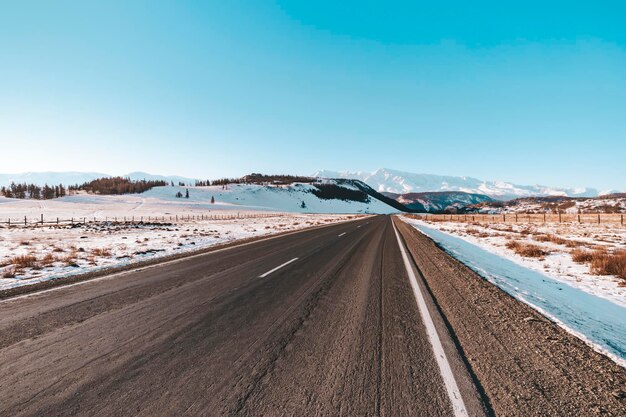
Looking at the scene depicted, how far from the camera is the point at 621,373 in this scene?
328 cm

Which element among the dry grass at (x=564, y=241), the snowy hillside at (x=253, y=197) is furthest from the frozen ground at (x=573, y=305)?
the snowy hillside at (x=253, y=197)

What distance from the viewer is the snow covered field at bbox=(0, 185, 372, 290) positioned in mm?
10516

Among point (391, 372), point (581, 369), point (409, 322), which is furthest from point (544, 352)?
point (391, 372)

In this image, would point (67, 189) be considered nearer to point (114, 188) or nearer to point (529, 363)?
point (114, 188)

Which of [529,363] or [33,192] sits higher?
[33,192]

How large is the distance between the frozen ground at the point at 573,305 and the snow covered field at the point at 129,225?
11375 millimetres

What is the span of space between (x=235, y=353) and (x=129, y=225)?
4009 cm

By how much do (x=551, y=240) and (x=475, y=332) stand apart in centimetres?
1786

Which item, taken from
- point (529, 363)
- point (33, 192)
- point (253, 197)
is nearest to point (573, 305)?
point (529, 363)

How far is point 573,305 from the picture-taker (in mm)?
6168

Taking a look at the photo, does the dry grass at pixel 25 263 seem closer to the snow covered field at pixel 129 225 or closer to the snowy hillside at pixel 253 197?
the snow covered field at pixel 129 225

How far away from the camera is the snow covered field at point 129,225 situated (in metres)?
10.5

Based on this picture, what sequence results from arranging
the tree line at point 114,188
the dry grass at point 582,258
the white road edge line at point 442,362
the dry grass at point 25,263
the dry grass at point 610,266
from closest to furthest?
the white road edge line at point 442,362, the dry grass at point 610,266, the dry grass at point 25,263, the dry grass at point 582,258, the tree line at point 114,188

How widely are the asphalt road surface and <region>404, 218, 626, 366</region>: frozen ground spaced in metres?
2.03
